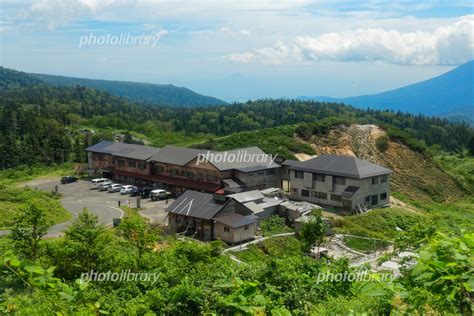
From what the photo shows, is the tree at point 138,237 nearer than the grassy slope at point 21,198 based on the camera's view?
Yes

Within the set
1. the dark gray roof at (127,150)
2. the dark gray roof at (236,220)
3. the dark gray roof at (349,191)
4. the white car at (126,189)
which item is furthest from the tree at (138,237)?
the dark gray roof at (127,150)

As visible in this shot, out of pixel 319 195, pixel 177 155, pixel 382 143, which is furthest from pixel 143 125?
pixel 319 195

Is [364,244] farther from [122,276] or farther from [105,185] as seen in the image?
[105,185]

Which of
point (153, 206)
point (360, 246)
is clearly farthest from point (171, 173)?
point (360, 246)

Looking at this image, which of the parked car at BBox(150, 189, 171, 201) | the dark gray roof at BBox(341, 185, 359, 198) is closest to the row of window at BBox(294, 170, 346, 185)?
the dark gray roof at BBox(341, 185, 359, 198)

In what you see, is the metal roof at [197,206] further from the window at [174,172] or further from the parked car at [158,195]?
the window at [174,172]

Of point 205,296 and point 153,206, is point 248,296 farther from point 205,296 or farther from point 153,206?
point 153,206

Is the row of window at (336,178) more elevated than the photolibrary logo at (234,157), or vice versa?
the photolibrary logo at (234,157)
